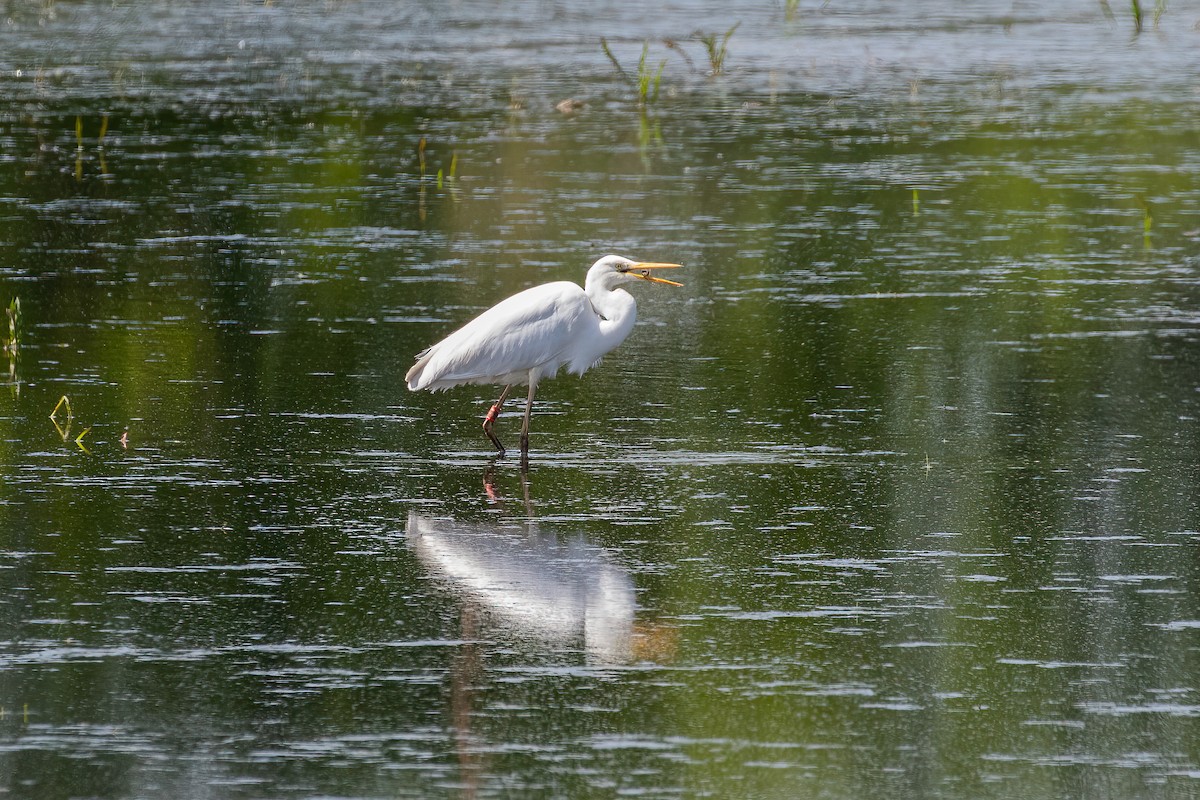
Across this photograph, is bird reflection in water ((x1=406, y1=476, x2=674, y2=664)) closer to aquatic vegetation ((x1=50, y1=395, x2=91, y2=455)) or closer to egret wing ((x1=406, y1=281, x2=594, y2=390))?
egret wing ((x1=406, y1=281, x2=594, y2=390))

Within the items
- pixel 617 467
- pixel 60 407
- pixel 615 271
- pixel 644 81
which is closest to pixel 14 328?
pixel 60 407

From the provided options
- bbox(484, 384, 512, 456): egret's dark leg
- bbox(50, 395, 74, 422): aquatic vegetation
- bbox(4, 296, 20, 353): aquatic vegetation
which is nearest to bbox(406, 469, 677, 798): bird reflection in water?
bbox(484, 384, 512, 456): egret's dark leg

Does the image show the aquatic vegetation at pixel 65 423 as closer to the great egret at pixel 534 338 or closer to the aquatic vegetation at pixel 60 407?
the aquatic vegetation at pixel 60 407

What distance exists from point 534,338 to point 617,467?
973 mm

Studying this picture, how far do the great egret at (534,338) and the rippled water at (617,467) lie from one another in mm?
337

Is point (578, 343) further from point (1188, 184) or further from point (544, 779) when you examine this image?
point (1188, 184)

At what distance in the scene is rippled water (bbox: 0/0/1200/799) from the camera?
5.62m

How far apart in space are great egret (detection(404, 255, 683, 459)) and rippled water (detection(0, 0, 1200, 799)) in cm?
34

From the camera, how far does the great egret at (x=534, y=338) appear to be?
9516 mm

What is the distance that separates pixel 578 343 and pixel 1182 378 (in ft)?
11.2

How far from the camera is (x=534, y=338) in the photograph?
9516 millimetres

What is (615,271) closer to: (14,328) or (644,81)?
(14,328)

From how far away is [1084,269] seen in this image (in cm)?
1368

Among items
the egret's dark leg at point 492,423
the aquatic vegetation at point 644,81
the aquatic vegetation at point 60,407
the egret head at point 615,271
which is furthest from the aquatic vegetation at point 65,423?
the aquatic vegetation at point 644,81
